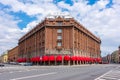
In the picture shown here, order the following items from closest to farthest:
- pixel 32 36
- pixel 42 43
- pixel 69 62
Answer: pixel 69 62
pixel 42 43
pixel 32 36

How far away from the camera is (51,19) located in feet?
310

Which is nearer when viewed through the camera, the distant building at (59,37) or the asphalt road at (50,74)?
the asphalt road at (50,74)

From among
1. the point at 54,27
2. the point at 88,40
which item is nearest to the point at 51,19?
the point at 54,27

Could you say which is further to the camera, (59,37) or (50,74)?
(59,37)

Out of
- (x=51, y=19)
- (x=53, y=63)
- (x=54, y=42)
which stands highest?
(x=51, y=19)

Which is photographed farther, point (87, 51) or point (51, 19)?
point (87, 51)

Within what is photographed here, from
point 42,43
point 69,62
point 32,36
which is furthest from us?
point 32,36

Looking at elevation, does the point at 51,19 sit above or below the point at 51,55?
above

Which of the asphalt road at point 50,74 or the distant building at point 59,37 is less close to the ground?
the distant building at point 59,37

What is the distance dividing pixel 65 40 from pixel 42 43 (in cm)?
955

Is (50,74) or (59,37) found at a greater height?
(59,37)

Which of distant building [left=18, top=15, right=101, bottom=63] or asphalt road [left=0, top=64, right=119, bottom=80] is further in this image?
distant building [left=18, top=15, right=101, bottom=63]

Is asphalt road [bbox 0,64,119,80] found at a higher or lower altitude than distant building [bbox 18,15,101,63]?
lower

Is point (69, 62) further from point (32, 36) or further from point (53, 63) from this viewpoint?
point (32, 36)
